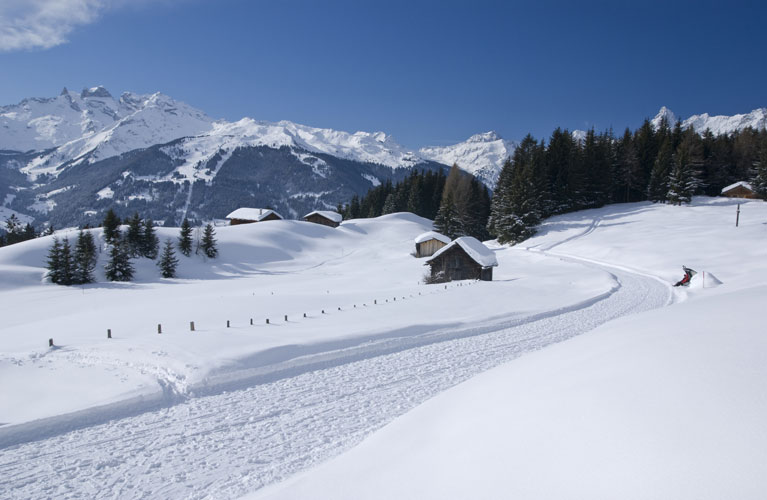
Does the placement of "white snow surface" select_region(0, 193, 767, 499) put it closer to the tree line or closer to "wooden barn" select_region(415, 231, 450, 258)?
the tree line

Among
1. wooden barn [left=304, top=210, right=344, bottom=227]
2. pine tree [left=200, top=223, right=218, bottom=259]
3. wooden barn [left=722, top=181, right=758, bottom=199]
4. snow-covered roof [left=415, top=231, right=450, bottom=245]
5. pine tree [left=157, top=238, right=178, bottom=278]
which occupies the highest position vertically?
wooden barn [left=722, top=181, right=758, bottom=199]

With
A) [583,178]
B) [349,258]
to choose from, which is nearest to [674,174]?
[583,178]

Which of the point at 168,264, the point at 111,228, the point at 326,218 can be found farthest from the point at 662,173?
the point at 111,228

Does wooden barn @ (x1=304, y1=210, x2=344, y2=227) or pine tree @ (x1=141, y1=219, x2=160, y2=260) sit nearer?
pine tree @ (x1=141, y1=219, x2=160, y2=260)

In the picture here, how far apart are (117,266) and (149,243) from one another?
28.1ft

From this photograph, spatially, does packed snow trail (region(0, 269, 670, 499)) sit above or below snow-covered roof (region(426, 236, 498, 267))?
below

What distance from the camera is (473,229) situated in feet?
238

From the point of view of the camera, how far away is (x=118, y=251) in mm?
46406

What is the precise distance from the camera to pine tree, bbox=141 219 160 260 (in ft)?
176

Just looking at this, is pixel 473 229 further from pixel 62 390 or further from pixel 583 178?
pixel 62 390

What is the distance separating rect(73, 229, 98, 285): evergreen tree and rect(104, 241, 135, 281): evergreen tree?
1.85 m

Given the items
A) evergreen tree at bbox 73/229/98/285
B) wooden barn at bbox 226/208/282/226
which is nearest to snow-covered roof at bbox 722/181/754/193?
wooden barn at bbox 226/208/282/226

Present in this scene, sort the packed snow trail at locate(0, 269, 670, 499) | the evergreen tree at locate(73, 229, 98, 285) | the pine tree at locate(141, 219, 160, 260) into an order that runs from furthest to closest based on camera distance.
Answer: the pine tree at locate(141, 219, 160, 260) < the evergreen tree at locate(73, 229, 98, 285) < the packed snow trail at locate(0, 269, 670, 499)

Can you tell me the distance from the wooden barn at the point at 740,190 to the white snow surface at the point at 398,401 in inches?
2095
